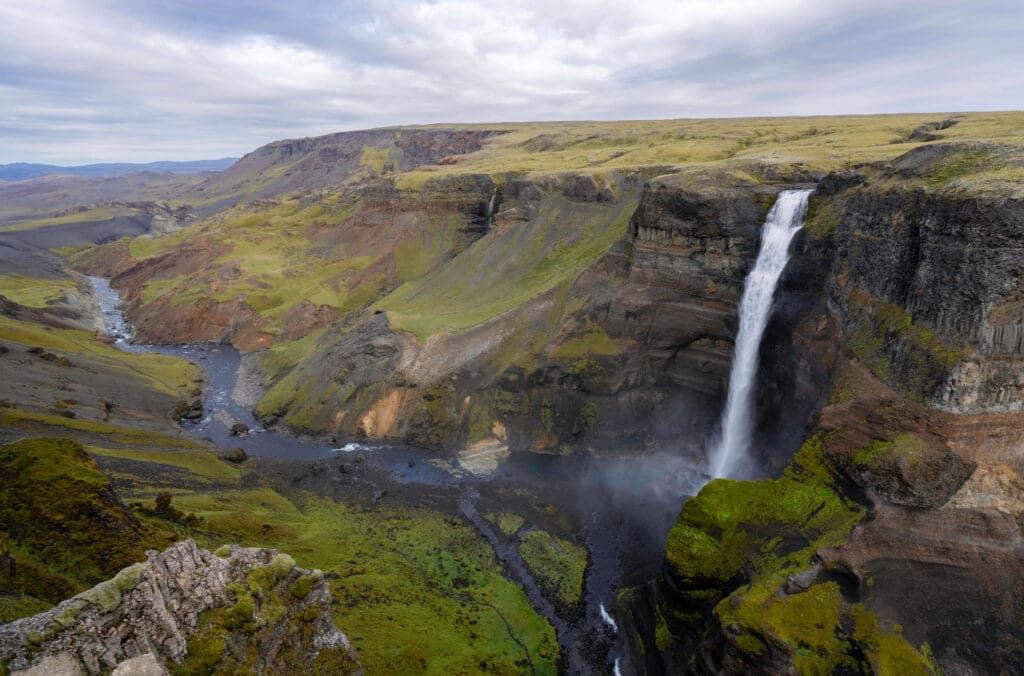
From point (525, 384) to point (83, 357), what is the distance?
51.8 m

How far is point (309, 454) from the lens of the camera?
5288cm

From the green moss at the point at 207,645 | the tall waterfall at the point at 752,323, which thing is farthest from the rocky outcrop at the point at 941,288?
the green moss at the point at 207,645

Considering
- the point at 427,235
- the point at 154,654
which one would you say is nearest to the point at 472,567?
the point at 154,654

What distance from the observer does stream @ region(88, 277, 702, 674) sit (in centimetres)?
3158

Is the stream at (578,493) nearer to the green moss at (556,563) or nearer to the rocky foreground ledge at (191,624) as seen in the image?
the green moss at (556,563)

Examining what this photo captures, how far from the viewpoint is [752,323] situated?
43219 millimetres

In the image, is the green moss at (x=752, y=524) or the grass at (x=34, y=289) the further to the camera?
the grass at (x=34, y=289)

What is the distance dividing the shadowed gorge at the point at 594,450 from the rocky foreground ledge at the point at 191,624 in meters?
0.09

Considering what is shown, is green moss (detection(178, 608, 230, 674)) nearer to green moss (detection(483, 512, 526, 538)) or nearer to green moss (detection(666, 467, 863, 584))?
green moss (detection(666, 467, 863, 584))

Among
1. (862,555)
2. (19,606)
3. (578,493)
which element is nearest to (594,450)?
(578,493)

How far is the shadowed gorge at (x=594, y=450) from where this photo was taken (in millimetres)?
20344

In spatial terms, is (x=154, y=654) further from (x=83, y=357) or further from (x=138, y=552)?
(x=83, y=357)

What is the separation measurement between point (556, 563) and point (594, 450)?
1415 cm

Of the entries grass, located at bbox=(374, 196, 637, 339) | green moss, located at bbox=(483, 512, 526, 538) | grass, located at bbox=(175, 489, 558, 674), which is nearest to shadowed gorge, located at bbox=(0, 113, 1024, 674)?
grass, located at bbox=(175, 489, 558, 674)
